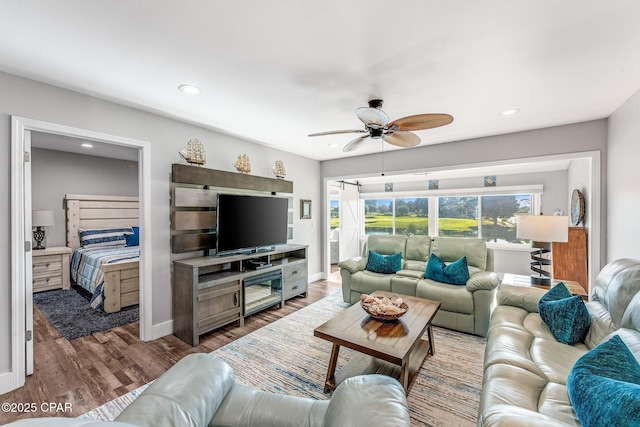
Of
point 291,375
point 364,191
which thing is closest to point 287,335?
point 291,375

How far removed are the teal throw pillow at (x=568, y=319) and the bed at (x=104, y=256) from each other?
15.5 feet

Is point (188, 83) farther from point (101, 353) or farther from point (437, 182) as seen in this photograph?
point (437, 182)

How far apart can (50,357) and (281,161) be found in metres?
3.53

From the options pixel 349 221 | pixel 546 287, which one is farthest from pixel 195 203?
pixel 349 221

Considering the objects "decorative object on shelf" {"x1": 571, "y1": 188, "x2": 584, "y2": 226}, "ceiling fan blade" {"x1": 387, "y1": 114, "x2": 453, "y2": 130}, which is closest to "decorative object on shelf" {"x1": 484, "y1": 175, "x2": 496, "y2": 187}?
"decorative object on shelf" {"x1": 571, "y1": 188, "x2": 584, "y2": 226}

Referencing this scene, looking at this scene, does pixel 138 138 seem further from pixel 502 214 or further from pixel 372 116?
pixel 502 214

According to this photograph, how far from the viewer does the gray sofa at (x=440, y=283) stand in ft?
9.59

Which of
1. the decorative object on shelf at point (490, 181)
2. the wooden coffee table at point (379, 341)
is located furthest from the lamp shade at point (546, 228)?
the decorative object on shelf at point (490, 181)

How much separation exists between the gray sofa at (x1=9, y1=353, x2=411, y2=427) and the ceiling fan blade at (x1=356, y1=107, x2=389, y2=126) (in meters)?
1.74

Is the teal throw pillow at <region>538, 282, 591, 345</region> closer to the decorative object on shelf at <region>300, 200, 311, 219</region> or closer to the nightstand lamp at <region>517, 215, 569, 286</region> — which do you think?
the nightstand lamp at <region>517, 215, 569, 286</region>

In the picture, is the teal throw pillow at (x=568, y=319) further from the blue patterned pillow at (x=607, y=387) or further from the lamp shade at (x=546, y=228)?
the lamp shade at (x=546, y=228)

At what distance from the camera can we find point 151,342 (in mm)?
2801

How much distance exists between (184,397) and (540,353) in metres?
2.09

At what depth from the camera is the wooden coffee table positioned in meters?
1.84
